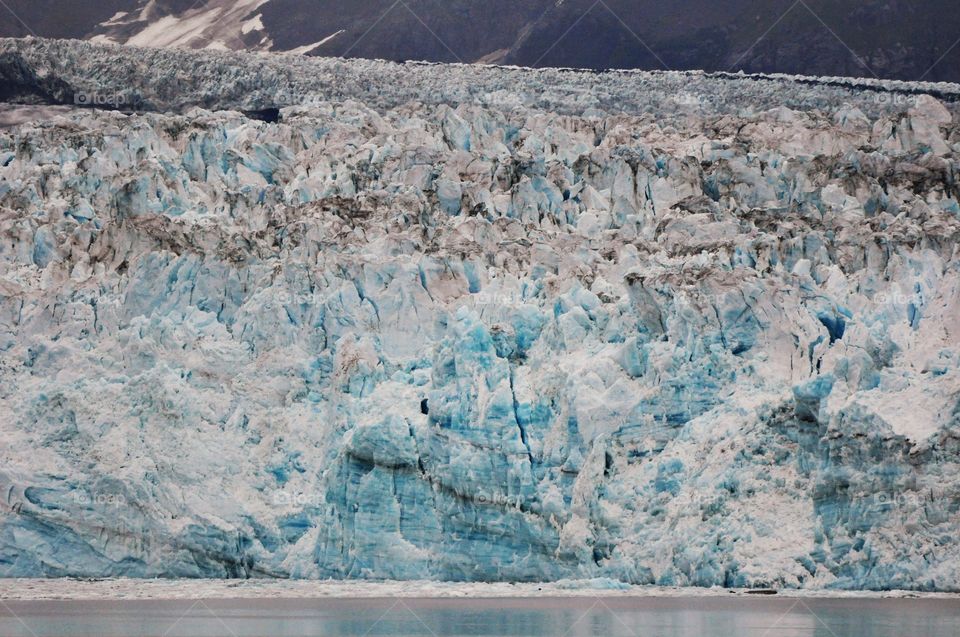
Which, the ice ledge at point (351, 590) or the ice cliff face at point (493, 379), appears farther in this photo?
the ice cliff face at point (493, 379)

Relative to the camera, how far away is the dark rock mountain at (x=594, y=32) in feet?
130

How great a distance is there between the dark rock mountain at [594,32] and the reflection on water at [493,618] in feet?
67.8

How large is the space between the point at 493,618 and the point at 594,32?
22965 mm

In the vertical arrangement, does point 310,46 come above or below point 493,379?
above

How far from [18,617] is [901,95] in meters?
24.4

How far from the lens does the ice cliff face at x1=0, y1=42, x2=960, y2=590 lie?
2080cm

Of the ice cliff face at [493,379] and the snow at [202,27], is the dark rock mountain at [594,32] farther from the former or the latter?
the ice cliff face at [493,379]

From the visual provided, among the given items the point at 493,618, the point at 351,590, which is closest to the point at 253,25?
the point at 351,590

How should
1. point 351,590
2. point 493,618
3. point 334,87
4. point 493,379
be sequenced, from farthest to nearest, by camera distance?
1. point 334,87
2. point 493,379
3. point 351,590
4. point 493,618

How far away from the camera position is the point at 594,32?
40.6m

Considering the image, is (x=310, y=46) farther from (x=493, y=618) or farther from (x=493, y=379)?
(x=493, y=618)

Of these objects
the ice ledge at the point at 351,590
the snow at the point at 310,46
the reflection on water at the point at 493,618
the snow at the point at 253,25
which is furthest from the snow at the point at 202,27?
the reflection on water at the point at 493,618

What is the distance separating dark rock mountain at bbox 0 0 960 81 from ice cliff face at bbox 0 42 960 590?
11760mm

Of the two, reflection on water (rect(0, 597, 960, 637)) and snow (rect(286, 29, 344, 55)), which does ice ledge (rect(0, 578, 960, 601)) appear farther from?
snow (rect(286, 29, 344, 55))
